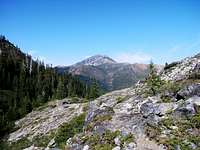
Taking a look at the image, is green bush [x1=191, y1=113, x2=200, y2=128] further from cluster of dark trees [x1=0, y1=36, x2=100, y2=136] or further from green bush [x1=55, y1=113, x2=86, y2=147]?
cluster of dark trees [x1=0, y1=36, x2=100, y2=136]

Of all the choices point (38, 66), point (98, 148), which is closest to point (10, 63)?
point (38, 66)

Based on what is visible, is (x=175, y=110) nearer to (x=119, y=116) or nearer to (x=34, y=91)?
(x=119, y=116)

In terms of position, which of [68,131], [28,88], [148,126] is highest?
[28,88]

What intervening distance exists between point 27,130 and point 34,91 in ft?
272

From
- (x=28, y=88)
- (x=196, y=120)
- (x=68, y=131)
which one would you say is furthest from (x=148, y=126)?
(x=28, y=88)

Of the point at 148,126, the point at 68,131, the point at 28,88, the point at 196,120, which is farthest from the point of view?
the point at 28,88

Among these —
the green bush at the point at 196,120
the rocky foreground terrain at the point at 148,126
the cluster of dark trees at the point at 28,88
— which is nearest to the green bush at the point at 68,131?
the rocky foreground terrain at the point at 148,126

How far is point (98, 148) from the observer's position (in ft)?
107

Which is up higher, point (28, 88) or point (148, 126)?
point (28, 88)

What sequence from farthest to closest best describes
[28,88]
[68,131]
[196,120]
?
1. [28,88]
2. [68,131]
3. [196,120]

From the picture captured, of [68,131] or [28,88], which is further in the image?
[28,88]

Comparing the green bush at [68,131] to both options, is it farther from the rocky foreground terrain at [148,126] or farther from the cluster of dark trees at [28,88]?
the cluster of dark trees at [28,88]

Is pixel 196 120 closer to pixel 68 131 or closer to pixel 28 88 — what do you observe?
pixel 68 131

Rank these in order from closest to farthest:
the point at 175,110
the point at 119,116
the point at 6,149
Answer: the point at 175,110 < the point at 119,116 < the point at 6,149
